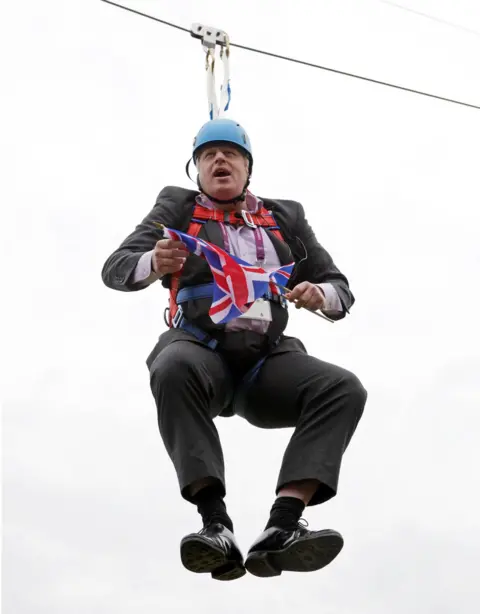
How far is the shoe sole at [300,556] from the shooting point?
15.8 ft

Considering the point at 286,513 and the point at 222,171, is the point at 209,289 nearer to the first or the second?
the point at 222,171

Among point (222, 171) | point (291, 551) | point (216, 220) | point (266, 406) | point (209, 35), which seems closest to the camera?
point (291, 551)

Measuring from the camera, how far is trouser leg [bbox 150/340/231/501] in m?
4.98

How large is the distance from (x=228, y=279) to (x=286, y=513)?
3.79 feet

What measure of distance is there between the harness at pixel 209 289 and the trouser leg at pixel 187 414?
0.96 ft

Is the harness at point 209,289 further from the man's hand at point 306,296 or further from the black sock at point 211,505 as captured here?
the black sock at point 211,505

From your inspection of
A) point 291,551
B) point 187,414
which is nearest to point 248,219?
point 187,414

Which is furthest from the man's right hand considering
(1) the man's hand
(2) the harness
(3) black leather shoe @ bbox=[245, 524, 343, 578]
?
(3) black leather shoe @ bbox=[245, 524, 343, 578]

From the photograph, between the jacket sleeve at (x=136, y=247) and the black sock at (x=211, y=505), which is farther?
the jacket sleeve at (x=136, y=247)

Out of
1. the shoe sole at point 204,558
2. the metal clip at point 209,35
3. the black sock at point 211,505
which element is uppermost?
the metal clip at point 209,35

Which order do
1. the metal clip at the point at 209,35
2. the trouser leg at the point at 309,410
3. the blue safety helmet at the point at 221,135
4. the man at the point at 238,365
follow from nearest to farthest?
the man at the point at 238,365 < the trouser leg at the point at 309,410 < the blue safety helmet at the point at 221,135 < the metal clip at the point at 209,35

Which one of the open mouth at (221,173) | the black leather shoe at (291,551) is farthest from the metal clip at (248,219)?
the black leather shoe at (291,551)

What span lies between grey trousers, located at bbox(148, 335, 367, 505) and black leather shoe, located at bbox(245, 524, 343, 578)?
0.29 meters

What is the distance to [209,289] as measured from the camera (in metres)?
5.54
